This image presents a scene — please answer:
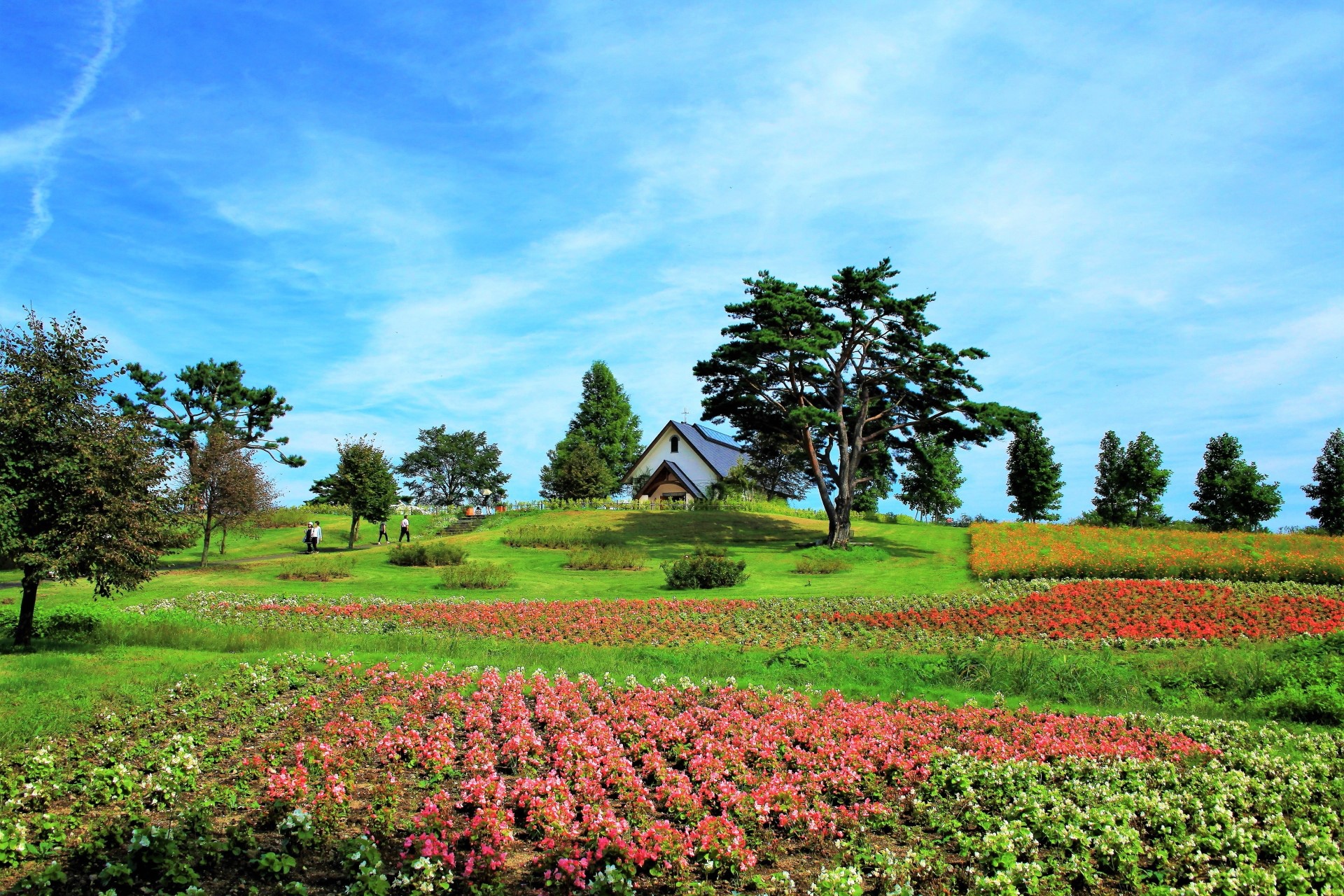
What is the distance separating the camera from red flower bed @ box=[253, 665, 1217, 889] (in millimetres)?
5141

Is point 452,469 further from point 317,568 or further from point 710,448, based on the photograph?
point 317,568

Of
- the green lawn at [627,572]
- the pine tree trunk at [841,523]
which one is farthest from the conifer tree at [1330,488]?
the pine tree trunk at [841,523]

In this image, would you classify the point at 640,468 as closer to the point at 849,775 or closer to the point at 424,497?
the point at 424,497

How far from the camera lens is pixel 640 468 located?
195 feet

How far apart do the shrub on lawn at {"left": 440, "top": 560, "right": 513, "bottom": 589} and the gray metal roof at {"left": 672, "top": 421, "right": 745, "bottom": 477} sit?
33.3 metres

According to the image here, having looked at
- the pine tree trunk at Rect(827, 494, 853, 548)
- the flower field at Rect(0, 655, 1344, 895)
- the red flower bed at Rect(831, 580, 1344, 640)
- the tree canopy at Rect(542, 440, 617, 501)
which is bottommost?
the flower field at Rect(0, 655, 1344, 895)

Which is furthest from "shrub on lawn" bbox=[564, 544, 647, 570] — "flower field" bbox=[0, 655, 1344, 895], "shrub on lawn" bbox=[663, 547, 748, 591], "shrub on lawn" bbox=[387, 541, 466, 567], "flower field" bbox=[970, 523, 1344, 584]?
"flower field" bbox=[0, 655, 1344, 895]

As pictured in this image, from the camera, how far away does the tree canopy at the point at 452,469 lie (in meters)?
74.1

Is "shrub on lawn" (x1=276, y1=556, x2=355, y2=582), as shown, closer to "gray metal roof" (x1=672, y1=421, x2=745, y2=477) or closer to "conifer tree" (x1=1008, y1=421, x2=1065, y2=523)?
"gray metal roof" (x1=672, y1=421, x2=745, y2=477)

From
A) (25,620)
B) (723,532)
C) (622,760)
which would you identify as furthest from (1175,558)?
(25,620)

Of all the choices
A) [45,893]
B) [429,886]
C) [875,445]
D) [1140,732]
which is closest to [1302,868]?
[1140,732]

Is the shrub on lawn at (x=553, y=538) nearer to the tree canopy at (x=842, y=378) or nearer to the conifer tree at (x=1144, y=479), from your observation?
the tree canopy at (x=842, y=378)

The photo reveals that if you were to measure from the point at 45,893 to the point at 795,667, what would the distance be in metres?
8.00

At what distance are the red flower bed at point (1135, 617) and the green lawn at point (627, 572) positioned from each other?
157 inches
